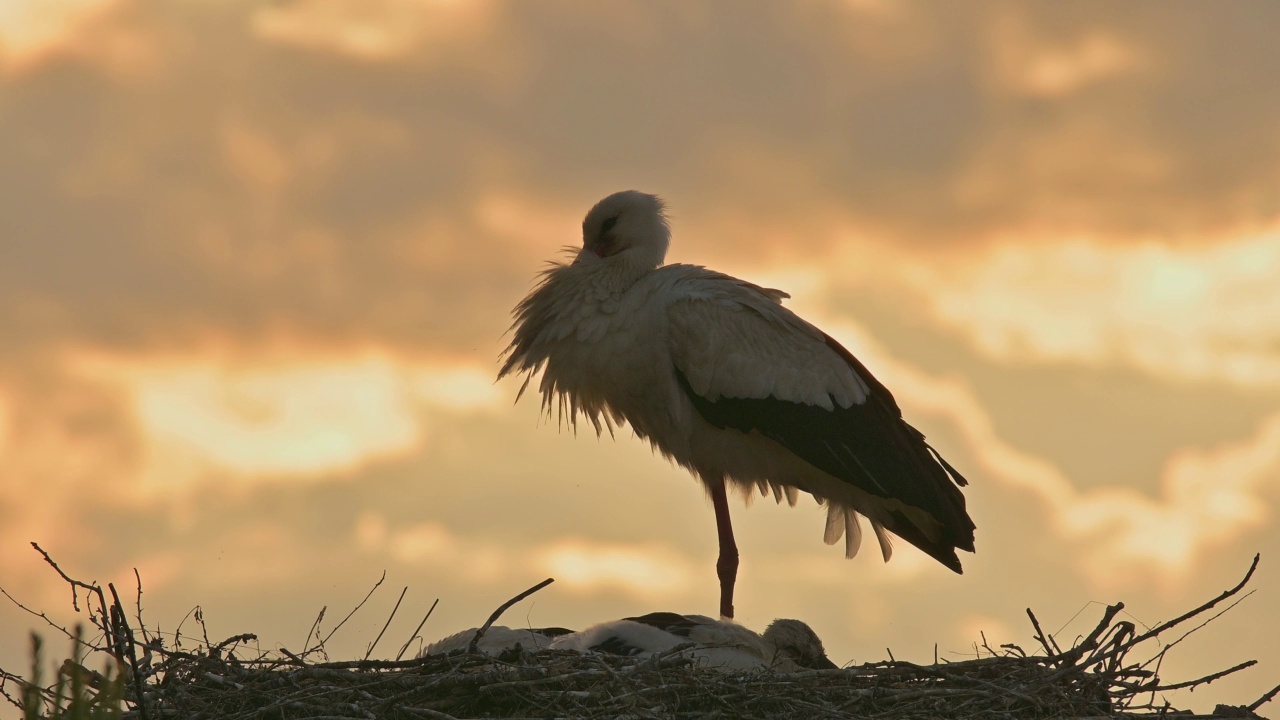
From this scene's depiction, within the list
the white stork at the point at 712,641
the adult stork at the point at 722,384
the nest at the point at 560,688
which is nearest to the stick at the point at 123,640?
the nest at the point at 560,688

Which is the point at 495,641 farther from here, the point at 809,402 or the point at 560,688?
the point at 809,402

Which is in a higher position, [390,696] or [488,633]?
[488,633]

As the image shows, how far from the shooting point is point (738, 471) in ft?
25.5

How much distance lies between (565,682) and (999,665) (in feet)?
5.20

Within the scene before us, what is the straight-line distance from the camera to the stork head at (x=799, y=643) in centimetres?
575

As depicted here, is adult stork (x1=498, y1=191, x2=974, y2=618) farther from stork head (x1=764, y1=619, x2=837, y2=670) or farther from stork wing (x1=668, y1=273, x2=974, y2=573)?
stork head (x1=764, y1=619, x2=837, y2=670)

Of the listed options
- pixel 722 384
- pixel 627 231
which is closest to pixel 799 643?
pixel 722 384

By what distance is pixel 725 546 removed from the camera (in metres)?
7.89

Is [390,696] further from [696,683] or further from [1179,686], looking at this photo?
[1179,686]

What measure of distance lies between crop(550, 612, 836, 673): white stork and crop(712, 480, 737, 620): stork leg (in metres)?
1.92

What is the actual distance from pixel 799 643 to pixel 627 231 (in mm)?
2807

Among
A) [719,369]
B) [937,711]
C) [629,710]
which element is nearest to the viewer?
[629,710]

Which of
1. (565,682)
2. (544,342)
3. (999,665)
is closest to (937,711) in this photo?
(999,665)

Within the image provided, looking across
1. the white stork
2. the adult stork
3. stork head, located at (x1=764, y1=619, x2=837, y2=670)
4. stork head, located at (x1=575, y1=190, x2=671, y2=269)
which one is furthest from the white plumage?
stork head, located at (x1=575, y1=190, x2=671, y2=269)
